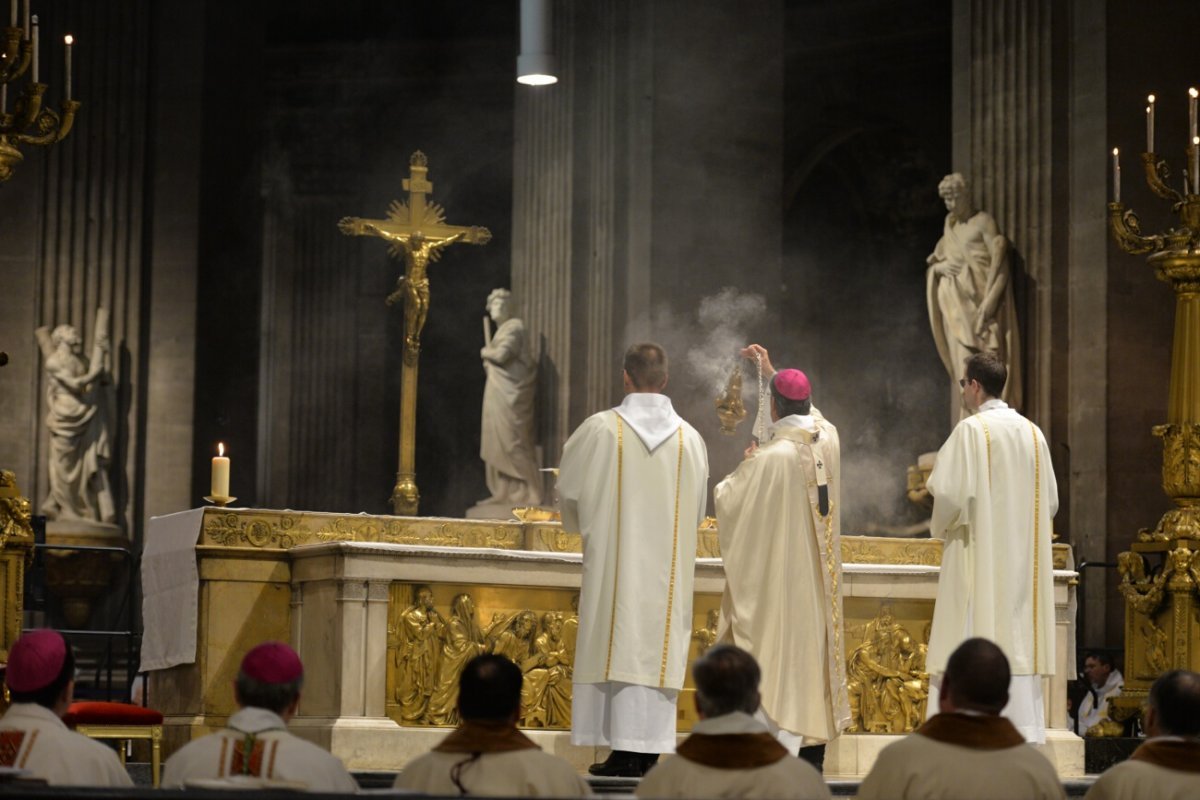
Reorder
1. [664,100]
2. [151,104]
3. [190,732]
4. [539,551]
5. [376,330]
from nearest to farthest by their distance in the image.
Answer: [190,732] → [539,551] → [664,100] → [151,104] → [376,330]

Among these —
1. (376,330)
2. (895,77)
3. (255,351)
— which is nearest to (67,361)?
(255,351)

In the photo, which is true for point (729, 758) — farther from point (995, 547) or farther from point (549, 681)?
point (549, 681)

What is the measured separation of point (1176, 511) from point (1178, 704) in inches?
242

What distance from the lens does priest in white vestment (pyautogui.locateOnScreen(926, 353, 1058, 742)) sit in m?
8.79

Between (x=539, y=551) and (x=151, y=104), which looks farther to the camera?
(x=151, y=104)

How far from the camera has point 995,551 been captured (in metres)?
8.88

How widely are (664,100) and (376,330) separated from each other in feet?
26.0

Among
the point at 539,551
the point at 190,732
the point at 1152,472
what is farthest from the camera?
the point at 1152,472

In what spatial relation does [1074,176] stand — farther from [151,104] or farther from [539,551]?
[151,104]

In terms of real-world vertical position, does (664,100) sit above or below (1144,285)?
above

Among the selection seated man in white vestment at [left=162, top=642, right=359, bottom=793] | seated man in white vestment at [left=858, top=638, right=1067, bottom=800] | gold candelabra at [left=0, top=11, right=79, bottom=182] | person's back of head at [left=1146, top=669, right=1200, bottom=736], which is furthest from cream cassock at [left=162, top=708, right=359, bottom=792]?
gold candelabra at [left=0, top=11, right=79, bottom=182]

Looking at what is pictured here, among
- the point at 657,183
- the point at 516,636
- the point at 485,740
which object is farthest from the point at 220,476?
the point at 657,183

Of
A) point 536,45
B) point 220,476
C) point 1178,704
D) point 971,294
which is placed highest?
point 536,45

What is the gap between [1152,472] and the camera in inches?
574
